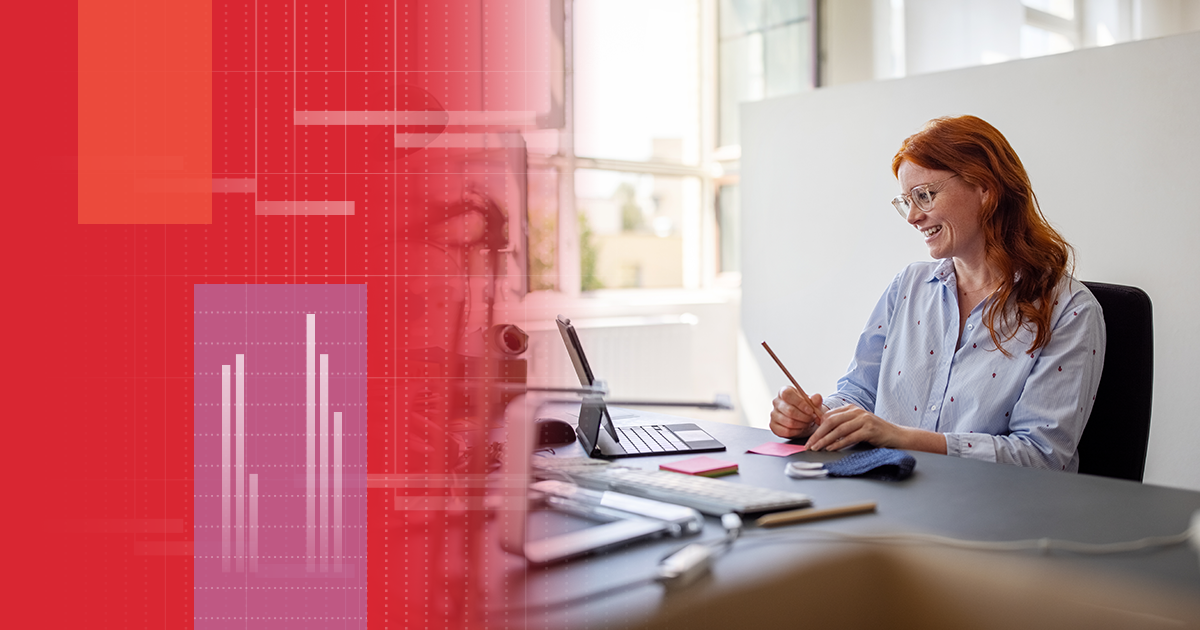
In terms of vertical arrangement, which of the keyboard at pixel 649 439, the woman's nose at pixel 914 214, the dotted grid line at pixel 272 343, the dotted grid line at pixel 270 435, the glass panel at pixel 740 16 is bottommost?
the keyboard at pixel 649 439

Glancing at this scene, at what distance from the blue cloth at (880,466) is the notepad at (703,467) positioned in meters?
0.13

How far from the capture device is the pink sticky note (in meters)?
1.39

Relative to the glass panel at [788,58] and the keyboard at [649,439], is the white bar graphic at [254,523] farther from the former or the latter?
the glass panel at [788,58]

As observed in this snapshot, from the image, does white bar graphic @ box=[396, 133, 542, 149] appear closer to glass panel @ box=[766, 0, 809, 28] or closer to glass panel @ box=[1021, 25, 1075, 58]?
glass panel @ box=[766, 0, 809, 28]

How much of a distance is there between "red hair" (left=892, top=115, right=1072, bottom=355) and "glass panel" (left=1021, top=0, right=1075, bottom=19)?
3551 millimetres

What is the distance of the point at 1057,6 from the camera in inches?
199

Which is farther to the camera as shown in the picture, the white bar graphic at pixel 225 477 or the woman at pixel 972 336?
the woman at pixel 972 336

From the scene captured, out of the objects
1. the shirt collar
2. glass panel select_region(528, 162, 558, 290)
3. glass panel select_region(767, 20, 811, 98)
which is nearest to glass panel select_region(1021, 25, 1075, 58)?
glass panel select_region(767, 20, 811, 98)

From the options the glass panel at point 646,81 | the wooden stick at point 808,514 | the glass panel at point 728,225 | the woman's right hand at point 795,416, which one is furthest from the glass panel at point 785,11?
the wooden stick at point 808,514

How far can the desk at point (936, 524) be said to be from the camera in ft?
2.68

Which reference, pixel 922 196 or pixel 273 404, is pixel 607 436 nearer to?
pixel 273 404

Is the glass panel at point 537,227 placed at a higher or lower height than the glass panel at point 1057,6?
lower

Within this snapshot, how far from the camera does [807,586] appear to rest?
0.89m

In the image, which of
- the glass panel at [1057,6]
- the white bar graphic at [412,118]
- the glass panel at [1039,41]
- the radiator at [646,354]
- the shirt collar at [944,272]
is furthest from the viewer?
the glass panel at [1057,6]
